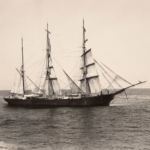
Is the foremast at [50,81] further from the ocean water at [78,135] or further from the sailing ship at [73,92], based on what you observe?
the ocean water at [78,135]

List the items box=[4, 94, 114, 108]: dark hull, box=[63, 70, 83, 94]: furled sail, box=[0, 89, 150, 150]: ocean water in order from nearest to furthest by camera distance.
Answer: box=[0, 89, 150, 150]: ocean water < box=[4, 94, 114, 108]: dark hull < box=[63, 70, 83, 94]: furled sail

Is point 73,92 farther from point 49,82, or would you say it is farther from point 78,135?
point 78,135

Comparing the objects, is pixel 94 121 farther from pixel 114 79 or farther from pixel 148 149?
pixel 114 79

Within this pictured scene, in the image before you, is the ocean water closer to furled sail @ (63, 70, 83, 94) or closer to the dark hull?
the dark hull

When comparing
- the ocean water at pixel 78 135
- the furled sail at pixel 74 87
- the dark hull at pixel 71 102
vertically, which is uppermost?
the furled sail at pixel 74 87

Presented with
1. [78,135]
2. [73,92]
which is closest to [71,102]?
[73,92]

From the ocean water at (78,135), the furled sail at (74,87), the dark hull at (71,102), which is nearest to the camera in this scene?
the ocean water at (78,135)

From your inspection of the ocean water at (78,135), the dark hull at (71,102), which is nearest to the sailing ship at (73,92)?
the dark hull at (71,102)

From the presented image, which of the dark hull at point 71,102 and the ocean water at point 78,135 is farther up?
the dark hull at point 71,102

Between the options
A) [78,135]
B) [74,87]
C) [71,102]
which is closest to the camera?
[78,135]

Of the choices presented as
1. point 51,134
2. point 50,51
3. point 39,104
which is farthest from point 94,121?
point 50,51

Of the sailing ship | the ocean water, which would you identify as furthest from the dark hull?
the ocean water

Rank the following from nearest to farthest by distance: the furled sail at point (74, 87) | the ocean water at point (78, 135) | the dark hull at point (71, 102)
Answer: the ocean water at point (78, 135) → the dark hull at point (71, 102) → the furled sail at point (74, 87)

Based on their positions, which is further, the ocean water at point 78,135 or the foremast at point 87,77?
the foremast at point 87,77
